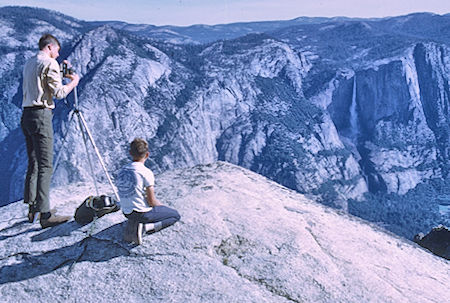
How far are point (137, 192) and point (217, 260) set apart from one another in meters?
2.58

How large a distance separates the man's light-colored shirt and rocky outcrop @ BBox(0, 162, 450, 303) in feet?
11.9

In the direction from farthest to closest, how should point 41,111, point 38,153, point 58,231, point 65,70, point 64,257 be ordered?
point 58,231
point 65,70
point 38,153
point 41,111
point 64,257

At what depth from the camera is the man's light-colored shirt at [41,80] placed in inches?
341

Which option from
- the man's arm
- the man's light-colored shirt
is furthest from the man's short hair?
the man's arm

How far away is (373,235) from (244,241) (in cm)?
542

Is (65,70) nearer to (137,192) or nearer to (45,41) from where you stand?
(45,41)

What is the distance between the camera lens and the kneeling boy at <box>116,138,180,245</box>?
8.20m

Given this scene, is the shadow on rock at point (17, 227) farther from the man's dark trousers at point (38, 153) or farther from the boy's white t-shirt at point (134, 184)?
the boy's white t-shirt at point (134, 184)

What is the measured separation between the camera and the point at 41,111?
897 centimetres

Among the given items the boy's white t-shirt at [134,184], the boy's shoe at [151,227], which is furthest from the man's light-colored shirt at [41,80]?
the boy's shoe at [151,227]

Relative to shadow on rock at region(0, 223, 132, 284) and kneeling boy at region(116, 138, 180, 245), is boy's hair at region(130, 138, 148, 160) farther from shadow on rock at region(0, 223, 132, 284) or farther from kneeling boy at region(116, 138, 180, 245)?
shadow on rock at region(0, 223, 132, 284)

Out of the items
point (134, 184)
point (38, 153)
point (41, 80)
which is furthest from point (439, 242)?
point (41, 80)

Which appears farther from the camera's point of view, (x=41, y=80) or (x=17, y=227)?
(x=17, y=227)

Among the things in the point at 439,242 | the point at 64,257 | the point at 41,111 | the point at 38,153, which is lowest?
the point at 439,242
